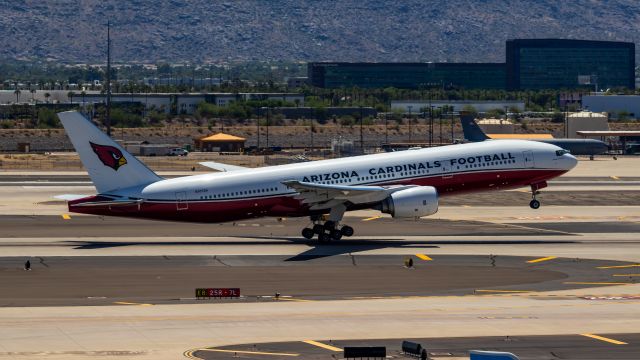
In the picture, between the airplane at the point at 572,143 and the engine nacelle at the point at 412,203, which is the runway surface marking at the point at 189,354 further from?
the airplane at the point at 572,143

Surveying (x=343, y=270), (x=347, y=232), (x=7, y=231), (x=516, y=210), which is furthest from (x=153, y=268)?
(x=516, y=210)

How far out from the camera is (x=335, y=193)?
2980 inches

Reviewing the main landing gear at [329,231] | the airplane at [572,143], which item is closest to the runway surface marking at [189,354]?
the main landing gear at [329,231]

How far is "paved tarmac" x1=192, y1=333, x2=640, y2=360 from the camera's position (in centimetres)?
4425

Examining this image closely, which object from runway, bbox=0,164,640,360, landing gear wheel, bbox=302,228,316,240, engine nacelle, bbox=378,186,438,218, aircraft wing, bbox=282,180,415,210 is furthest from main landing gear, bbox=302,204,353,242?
engine nacelle, bbox=378,186,438,218

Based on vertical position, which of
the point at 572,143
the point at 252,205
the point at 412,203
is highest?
the point at 572,143

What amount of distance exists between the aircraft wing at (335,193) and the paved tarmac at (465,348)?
28301 millimetres

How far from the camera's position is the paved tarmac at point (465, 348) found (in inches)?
1742

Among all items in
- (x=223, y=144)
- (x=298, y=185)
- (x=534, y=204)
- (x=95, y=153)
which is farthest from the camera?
(x=223, y=144)

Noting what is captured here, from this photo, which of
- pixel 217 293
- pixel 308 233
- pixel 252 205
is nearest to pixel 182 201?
pixel 252 205

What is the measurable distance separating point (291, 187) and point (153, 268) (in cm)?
1193

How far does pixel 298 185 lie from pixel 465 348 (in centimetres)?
3014

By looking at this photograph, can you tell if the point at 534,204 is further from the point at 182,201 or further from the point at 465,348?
the point at 465,348

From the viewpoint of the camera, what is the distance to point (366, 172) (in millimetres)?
78062
